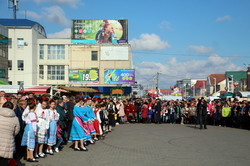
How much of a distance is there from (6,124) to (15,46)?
56.3 metres

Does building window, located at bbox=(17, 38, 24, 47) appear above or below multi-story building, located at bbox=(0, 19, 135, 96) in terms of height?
above

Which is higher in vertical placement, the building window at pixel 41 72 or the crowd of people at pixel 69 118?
the building window at pixel 41 72

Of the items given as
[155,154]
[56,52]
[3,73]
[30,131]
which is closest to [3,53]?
[3,73]

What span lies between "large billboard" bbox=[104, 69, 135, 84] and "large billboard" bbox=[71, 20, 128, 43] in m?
5.58

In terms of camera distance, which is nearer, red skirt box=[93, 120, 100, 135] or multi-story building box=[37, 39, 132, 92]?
red skirt box=[93, 120, 100, 135]

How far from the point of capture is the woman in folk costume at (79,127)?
11.4 metres

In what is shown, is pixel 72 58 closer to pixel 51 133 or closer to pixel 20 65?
pixel 20 65

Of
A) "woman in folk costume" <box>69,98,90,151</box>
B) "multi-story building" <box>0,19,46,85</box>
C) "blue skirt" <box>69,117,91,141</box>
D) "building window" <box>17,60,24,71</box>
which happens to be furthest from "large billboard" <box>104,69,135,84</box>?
"blue skirt" <box>69,117,91,141</box>

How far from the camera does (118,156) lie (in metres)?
10.3

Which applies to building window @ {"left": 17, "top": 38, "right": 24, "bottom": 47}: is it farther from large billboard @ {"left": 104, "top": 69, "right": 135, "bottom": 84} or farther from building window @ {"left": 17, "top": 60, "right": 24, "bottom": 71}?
large billboard @ {"left": 104, "top": 69, "right": 135, "bottom": 84}

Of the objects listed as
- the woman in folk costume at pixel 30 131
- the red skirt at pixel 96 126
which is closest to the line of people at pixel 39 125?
the woman in folk costume at pixel 30 131

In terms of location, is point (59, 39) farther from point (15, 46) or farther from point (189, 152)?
point (189, 152)

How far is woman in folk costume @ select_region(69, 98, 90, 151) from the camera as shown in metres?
11.4

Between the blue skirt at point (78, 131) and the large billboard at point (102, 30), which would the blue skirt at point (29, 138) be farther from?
the large billboard at point (102, 30)
